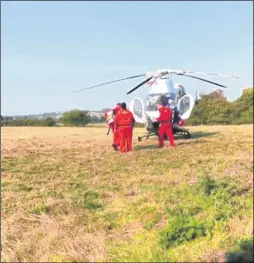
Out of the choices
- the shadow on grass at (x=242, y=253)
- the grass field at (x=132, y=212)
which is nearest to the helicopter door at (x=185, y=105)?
the grass field at (x=132, y=212)

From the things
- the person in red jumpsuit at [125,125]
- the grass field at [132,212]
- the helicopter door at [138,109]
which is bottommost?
the grass field at [132,212]

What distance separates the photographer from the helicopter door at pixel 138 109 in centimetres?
1694

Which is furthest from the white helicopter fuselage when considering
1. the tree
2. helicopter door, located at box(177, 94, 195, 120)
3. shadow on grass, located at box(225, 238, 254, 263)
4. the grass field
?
shadow on grass, located at box(225, 238, 254, 263)

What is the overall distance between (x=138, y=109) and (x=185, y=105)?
5.91 feet

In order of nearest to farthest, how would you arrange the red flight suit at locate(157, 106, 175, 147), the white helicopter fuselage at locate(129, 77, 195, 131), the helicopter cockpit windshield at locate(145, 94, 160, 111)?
1. the red flight suit at locate(157, 106, 175, 147)
2. the white helicopter fuselage at locate(129, 77, 195, 131)
3. the helicopter cockpit windshield at locate(145, 94, 160, 111)

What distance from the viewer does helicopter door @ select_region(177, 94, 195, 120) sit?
16.8m

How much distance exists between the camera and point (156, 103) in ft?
55.8

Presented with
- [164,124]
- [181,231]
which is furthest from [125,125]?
[181,231]

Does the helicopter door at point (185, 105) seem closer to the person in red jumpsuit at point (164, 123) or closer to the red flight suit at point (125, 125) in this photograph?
the person in red jumpsuit at point (164, 123)

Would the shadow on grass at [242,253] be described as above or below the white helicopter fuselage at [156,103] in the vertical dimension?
below

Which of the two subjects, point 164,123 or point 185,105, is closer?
point 164,123

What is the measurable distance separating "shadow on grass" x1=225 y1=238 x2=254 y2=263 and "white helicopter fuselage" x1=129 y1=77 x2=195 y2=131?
43.2 feet

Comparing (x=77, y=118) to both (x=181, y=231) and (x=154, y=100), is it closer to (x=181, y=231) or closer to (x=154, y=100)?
(x=181, y=231)

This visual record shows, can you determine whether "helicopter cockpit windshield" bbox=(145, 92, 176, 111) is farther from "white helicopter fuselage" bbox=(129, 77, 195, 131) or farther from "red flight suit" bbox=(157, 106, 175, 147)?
"red flight suit" bbox=(157, 106, 175, 147)
